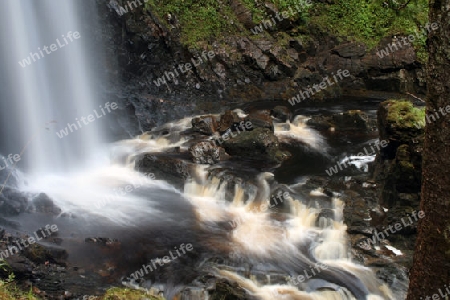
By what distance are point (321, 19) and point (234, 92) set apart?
6.57 meters

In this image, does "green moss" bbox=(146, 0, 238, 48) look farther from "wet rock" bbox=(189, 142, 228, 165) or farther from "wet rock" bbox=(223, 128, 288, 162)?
"wet rock" bbox=(189, 142, 228, 165)

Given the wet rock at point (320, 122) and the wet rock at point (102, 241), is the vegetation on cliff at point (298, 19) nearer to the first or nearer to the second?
the wet rock at point (320, 122)

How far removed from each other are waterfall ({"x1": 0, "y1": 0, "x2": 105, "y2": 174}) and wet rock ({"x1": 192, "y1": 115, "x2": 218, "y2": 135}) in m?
3.38

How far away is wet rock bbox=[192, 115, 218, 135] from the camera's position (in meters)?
14.7

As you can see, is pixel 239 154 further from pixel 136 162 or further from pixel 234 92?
pixel 234 92

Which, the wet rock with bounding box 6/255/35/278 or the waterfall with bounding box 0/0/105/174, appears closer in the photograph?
the wet rock with bounding box 6/255/35/278

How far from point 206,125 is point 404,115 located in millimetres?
6807

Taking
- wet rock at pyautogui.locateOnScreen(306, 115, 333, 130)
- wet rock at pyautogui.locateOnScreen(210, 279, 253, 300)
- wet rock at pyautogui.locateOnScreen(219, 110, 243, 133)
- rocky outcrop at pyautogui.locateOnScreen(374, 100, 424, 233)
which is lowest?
wet rock at pyautogui.locateOnScreen(210, 279, 253, 300)

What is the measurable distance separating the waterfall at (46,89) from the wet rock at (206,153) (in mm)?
3770

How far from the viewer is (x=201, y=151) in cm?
1269

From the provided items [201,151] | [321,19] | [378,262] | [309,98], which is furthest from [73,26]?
[378,262]

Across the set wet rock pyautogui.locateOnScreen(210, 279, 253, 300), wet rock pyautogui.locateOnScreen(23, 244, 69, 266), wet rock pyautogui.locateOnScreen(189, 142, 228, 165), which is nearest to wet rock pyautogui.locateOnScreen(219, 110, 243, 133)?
wet rock pyautogui.locateOnScreen(189, 142, 228, 165)

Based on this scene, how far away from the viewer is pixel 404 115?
9789 millimetres

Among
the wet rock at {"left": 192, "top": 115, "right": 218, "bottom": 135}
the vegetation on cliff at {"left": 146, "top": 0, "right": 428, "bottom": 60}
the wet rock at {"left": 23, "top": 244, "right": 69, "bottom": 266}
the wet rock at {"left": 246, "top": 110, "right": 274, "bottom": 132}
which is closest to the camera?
the wet rock at {"left": 23, "top": 244, "right": 69, "bottom": 266}
